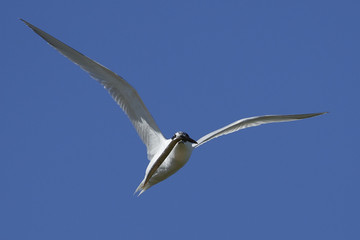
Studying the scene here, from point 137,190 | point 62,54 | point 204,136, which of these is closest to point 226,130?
point 204,136

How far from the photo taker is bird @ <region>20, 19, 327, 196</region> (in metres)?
11.8

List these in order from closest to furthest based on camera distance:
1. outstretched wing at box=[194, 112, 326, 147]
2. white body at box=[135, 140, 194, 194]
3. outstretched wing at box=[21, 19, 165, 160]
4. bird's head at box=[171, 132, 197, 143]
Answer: outstretched wing at box=[21, 19, 165, 160], bird's head at box=[171, 132, 197, 143], white body at box=[135, 140, 194, 194], outstretched wing at box=[194, 112, 326, 147]

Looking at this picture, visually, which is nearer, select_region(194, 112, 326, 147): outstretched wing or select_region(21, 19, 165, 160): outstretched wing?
select_region(21, 19, 165, 160): outstretched wing

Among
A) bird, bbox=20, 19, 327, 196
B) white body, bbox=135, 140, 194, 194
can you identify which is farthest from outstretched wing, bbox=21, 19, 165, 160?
white body, bbox=135, 140, 194, 194

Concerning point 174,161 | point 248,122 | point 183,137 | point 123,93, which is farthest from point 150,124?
point 248,122

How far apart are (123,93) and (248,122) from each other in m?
2.60

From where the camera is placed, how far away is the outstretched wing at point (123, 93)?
11.8 metres

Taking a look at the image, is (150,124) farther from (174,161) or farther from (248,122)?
(248,122)

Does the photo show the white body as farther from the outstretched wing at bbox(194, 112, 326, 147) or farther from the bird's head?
the outstretched wing at bbox(194, 112, 326, 147)

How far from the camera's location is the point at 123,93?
1248cm

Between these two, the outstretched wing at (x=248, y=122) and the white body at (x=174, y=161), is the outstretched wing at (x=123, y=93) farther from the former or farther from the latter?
the outstretched wing at (x=248, y=122)

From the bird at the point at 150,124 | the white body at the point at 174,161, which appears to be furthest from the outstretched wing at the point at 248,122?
the white body at the point at 174,161

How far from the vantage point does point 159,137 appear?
13.0 metres

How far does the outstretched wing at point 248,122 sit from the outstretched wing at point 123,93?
37.8 inches
